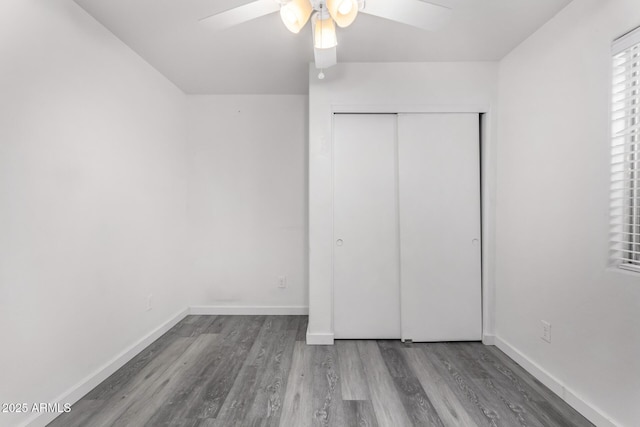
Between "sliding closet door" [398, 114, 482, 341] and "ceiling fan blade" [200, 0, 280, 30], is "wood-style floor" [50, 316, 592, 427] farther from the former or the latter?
"ceiling fan blade" [200, 0, 280, 30]

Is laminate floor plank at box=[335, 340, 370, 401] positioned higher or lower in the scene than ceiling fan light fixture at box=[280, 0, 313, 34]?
lower

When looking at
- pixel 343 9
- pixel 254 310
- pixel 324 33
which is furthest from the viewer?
pixel 254 310

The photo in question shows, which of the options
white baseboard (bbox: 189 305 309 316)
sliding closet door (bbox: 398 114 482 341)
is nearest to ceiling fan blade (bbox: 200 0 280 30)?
sliding closet door (bbox: 398 114 482 341)

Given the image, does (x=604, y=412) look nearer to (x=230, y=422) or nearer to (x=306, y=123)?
(x=230, y=422)

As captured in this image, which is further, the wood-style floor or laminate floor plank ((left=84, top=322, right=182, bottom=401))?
laminate floor plank ((left=84, top=322, right=182, bottom=401))

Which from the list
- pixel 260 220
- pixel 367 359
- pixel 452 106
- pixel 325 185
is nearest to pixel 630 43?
pixel 452 106

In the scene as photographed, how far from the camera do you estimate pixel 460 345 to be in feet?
8.70

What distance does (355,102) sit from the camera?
270 centimetres

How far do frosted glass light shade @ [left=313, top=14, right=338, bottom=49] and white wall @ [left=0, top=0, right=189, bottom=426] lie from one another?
1478mm

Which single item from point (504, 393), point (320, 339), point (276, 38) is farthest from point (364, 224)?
point (276, 38)

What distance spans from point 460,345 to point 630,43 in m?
2.28

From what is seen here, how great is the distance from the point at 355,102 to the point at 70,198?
216cm

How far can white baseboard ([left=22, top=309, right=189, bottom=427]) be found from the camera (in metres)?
1.65

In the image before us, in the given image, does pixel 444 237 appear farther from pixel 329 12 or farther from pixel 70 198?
pixel 70 198
